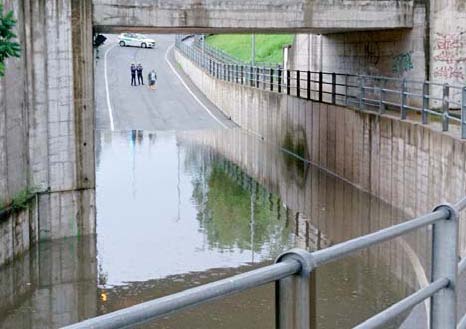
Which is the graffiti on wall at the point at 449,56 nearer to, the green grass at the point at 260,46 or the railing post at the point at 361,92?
the railing post at the point at 361,92

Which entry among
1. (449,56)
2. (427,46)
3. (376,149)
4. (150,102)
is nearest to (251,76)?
(150,102)

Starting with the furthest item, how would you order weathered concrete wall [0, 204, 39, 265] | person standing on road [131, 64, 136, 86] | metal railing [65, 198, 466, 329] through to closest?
person standing on road [131, 64, 136, 86] → weathered concrete wall [0, 204, 39, 265] → metal railing [65, 198, 466, 329]

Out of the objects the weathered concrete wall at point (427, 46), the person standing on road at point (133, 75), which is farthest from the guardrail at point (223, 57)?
the weathered concrete wall at point (427, 46)

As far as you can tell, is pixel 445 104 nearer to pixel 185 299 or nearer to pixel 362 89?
pixel 362 89

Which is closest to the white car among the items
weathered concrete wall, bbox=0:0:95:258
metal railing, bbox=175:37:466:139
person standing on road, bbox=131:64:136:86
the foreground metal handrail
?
metal railing, bbox=175:37:466:139

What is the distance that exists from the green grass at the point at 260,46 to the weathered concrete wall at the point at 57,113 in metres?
38.9

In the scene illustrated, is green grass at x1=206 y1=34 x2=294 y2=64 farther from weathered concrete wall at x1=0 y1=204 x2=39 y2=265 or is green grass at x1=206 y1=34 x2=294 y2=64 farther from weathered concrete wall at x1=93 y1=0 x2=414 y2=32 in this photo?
weathered concrete wall at x1=0 y1=204 x2=39 y2=265

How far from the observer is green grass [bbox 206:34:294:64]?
61847 millimetres

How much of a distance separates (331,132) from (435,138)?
8.37 meters

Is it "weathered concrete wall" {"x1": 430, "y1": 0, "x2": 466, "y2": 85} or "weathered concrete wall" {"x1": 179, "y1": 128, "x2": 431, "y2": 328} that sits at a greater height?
"weathered concrete wall" {"x1": 430, "y1": 0, "x2": 466, "y2": 85}

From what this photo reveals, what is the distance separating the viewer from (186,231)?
55.5ft

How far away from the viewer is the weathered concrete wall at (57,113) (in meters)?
16.4

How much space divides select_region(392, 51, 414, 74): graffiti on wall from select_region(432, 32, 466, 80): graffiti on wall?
835mm

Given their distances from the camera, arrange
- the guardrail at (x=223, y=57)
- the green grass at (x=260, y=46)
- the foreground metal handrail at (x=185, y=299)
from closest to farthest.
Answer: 1. the foreground metal handrail at (x=185, y=299)
2. the guardrail at (x=223, y=57)
3. the green grass at (x=260, y=46)
